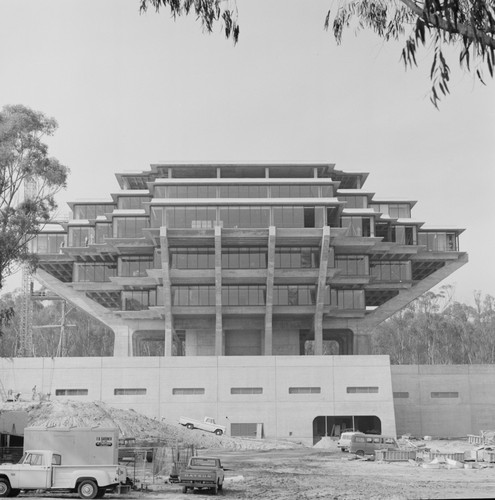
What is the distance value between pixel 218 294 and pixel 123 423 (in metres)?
19.5

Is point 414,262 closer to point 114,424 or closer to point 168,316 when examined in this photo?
point 168,316

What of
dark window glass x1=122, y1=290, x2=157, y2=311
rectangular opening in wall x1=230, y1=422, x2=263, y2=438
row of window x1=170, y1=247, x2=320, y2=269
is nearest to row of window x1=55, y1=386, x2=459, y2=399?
rectangular opening in wall x1=230, y1=422, x2=263, y2=438

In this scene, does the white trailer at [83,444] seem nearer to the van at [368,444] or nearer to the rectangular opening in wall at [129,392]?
the van at [368,444]

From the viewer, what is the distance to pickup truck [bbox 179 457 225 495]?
31266 millimetres

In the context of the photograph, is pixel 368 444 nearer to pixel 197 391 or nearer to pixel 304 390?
pixel 304 390

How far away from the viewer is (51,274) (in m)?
90.8

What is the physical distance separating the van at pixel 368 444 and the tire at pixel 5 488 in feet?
109

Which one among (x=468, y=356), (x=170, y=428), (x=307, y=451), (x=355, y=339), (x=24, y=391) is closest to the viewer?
(x=307, y=451)

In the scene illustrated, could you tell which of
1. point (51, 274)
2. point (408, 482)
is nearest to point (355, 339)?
point (51, 274)

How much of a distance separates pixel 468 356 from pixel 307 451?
215 ft

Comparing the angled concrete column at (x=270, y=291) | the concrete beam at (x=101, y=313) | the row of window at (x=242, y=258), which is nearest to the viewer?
the angled concrete column at (x=270, y=291)

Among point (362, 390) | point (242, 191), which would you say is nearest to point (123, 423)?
point (362, 390)

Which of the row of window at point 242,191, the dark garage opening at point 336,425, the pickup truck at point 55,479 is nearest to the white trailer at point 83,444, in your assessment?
the pickup truck at point 55,479

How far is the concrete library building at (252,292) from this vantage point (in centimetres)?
7469
